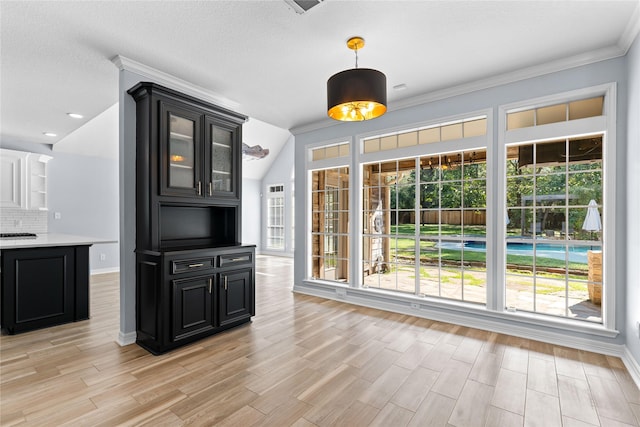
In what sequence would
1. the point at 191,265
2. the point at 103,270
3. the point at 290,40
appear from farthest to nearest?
1. the point at 103,270
2. the point at 191,265
3. the point at 290,40

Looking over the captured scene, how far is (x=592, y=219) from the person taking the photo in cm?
304

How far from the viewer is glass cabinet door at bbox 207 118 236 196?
3.44 meters

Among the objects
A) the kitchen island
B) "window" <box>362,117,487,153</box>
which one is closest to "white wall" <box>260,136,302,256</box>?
"window" <box>362,117,487,153</box>

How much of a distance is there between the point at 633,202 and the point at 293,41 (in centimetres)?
319

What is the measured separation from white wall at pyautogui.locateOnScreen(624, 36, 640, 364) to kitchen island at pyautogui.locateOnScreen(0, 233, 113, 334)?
202 inches

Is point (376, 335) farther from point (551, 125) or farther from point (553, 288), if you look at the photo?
point (551, 125)

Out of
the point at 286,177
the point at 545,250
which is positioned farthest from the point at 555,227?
the point at 286,177

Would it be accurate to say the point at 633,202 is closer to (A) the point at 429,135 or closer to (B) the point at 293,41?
(A) the point at 429,135

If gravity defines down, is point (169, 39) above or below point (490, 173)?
above

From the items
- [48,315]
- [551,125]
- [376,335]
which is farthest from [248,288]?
[551,125]

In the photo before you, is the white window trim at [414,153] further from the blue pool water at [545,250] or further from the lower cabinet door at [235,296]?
the lower cabinet door at [235,296]

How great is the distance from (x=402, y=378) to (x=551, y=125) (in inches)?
113

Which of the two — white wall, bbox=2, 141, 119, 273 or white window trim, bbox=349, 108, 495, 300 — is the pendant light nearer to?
white window trim, bbox=349, 108, 495, 300

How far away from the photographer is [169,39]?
2701 mm
